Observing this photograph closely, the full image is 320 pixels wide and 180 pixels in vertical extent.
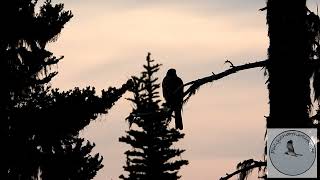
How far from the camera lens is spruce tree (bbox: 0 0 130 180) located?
23938 mm

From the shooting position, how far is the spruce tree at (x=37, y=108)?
23938 millimetres

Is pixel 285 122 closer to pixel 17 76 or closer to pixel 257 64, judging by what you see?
pixel 257 64

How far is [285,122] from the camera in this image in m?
8.05

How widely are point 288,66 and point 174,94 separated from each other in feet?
3.99

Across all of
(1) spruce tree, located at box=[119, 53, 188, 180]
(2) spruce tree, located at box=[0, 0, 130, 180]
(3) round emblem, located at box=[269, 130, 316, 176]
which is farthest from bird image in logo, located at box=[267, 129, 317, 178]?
(1) spruce tree, located at box=[119, 53, 188, 180]

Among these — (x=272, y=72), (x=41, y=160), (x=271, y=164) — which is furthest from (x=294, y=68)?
(x=41, y=160)

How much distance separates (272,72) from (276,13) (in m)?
0.57

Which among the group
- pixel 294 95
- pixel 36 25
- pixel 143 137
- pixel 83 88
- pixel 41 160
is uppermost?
pixel 143 137

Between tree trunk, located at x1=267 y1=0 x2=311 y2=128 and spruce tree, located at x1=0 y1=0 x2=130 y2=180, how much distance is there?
16109 millimetres

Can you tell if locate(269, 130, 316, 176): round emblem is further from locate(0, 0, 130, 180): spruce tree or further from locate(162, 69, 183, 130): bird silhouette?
locate(0, 0, 130, 180): spruce tree

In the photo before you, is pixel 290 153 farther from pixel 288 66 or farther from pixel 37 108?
pixel 37 108

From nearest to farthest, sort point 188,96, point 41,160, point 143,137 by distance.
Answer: point 188,96, point 41,160, point 143,137

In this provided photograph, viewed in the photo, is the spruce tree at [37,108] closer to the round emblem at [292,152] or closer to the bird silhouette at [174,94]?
the bird silhouette at [174,94]

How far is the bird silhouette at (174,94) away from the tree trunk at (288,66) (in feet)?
3.17
